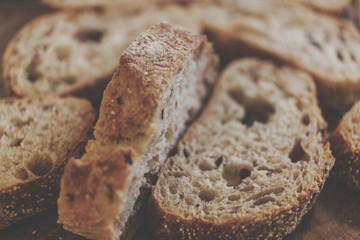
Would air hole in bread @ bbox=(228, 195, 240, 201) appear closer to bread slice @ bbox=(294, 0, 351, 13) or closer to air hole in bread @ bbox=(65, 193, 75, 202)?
air hole in bread @ bbox=(65, 193, 75, 202)

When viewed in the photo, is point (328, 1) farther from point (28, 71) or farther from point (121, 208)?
point (121, 208)

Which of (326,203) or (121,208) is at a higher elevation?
(121,208)

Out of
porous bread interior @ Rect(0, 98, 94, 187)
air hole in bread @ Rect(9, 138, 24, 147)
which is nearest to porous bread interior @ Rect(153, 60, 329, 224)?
porous bread interior @ Rect(0, 98, 94, 187)

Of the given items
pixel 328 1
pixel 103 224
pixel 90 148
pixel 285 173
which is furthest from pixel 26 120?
pixel 328 1

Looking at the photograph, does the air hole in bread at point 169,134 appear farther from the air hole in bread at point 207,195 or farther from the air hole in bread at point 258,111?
the air hole in bread at point 258,111

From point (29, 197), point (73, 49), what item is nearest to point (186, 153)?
point (29, 197)

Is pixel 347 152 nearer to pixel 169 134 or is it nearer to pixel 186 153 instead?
pixel 186 153
